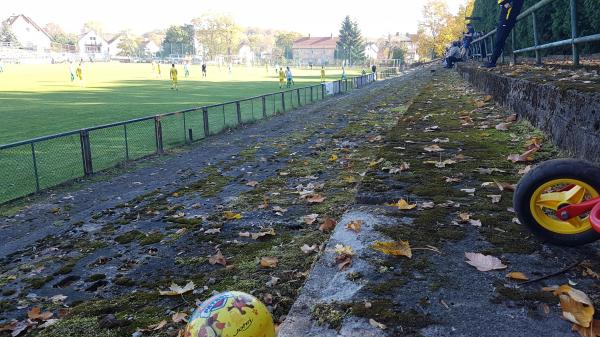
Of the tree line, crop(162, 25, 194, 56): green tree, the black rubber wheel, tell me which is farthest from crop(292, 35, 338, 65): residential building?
the black rubber wheel

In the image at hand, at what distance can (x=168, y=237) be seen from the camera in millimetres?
5664

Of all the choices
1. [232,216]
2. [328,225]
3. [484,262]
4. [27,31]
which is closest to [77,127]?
[232,216]

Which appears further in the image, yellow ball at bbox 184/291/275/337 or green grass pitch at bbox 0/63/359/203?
green grass pitch at bbox 0/63/359/203

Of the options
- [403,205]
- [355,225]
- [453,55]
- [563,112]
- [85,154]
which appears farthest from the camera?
[453,55]

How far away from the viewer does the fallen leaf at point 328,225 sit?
195 inches

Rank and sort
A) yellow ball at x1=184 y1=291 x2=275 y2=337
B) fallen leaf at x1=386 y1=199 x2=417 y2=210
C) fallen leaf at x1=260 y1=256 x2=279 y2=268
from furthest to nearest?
1. fallen leaf at x1=260 y1=256 x2=279 y2=268
2. fallen leaf at x1=386 y1=199 x2=417 y2=210
3. yellow ball at x1=184 y1=291 x2=275 y2=337

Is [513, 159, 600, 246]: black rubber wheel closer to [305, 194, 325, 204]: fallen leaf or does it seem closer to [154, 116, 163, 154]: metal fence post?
[305, 194, 325, 204]: fallen leaf

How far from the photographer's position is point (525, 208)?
269cm

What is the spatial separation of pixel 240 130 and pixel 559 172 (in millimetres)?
14798

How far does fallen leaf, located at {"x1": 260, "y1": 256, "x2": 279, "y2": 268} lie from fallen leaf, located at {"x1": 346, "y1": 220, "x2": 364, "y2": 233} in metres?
Answer: 1.34

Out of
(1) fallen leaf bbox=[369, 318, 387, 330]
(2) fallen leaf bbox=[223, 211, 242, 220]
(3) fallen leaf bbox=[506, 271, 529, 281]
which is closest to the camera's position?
(1) fallen leaf bbox=[369, 318, 387, 330]

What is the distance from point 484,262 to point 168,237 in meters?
4.02

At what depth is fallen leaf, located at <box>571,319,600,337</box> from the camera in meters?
1.89

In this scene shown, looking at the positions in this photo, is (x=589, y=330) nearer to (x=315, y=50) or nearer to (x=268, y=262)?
(x=268, y=262)
